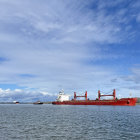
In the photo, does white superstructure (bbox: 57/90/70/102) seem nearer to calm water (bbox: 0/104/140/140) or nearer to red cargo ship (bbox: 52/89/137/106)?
red cargo ship (bbox: 52/89/137/106)

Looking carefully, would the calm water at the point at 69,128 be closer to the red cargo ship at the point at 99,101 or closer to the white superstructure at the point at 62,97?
the red cargo ship at the point at 99,101

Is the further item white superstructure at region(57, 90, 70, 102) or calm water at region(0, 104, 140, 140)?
white superstructure at region(57, 90, 70, 102)

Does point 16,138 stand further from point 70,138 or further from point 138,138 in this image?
point 138,138

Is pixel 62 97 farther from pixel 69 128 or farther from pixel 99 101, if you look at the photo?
pixel 69 128

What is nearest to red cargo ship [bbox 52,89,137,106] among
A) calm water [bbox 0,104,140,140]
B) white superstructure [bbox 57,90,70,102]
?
white superstructure [bbox 57,90,70,102]

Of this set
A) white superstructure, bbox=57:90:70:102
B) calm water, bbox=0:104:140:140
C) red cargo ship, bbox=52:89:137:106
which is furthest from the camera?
white superstructure, bbox=57:90:70:102

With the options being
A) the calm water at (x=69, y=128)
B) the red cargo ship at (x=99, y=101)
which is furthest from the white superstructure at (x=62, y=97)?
the calm water at (x=69, y=128)

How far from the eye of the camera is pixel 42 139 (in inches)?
809

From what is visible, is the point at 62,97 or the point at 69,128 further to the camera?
the point at 62,97

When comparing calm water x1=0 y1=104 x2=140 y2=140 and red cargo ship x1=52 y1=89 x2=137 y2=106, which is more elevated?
red cargo ship x1=52 y1=89 x2=137 y2=106

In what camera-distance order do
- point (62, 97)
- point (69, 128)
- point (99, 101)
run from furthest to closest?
point (62, 97) < point (99, 101) < point (69, 128)

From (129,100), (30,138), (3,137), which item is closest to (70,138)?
(30,138)

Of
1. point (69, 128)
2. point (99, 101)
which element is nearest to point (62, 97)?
point (99, 101)

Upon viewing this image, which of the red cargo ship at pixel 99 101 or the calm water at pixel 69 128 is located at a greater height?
the red cargo ship at pixel 99 101
